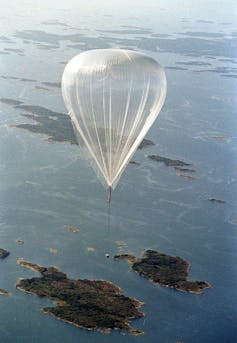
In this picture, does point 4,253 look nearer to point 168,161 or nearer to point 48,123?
point 168,161

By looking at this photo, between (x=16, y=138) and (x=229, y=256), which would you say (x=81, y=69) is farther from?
(x=16, y=138)

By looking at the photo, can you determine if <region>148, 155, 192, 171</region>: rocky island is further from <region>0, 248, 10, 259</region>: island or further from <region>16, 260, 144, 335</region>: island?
<region>16, 260, 144, 335</region>: island

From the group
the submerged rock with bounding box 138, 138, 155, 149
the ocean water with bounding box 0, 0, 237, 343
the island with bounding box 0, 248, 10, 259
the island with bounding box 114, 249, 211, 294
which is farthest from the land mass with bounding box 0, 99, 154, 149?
the island with bounding box 0, 248, 10, 259

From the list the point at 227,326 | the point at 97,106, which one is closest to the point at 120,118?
the point at 97,106

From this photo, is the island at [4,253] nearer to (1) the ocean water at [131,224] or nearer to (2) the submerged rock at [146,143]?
(1) the ocean water at [131,224]

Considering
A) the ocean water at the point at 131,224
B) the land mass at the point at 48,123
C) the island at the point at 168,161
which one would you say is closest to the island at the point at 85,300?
the ocean water at the point at 131,224

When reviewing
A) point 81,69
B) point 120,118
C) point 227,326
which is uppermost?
point 81,69
